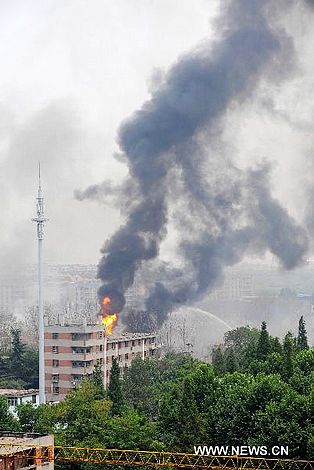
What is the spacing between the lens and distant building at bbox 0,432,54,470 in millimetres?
15835

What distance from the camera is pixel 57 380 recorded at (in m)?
36.4

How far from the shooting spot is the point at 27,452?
16438mm

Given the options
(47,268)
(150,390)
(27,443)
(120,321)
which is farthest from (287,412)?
(47,268)

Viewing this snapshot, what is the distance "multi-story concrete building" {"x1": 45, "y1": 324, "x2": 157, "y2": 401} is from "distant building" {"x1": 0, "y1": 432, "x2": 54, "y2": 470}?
59.4 feet

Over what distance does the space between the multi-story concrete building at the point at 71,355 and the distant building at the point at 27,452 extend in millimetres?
18108

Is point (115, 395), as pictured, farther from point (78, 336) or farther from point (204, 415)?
point (78, 336)

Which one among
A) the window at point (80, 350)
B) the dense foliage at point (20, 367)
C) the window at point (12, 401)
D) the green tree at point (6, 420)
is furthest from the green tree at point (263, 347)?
the dense foliage at point (20, 367)

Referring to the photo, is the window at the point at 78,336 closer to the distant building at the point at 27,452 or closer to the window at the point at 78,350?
the window at the point at 78,350

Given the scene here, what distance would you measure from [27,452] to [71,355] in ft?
64.5

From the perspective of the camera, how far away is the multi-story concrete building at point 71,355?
35.8m

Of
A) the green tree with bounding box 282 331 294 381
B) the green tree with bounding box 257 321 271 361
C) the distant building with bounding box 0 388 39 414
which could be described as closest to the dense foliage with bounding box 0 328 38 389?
the distant building with bounding box 0 388 39 414

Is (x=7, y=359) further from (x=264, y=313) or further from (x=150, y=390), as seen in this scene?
(x=264, y=313)

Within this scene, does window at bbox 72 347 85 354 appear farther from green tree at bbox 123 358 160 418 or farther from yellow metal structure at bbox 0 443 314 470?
yellow metal structure at bbox 0 443 314 470

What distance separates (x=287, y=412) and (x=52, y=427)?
6.44 meters
